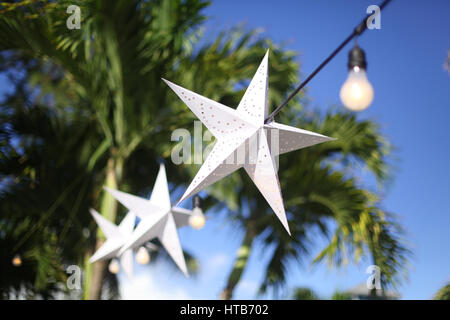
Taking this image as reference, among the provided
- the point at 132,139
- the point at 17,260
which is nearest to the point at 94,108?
the point at 132,139

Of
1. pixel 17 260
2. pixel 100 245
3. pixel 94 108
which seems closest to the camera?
pixel 100 245

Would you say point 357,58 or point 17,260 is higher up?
point 357,58

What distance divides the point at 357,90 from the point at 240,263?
17.2 ft

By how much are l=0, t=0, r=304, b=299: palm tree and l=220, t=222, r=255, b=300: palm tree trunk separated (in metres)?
1.42

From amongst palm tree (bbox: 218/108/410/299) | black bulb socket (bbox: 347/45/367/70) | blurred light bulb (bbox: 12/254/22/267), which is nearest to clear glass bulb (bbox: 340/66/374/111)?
black bulb socket (bbox: 347/45/367/70)

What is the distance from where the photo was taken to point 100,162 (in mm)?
7098

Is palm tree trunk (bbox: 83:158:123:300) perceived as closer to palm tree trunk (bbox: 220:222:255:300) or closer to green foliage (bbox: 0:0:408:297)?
green foliage (bbox: 0:0:408:297)

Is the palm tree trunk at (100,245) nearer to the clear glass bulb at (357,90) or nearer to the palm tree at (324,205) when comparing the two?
the palm tree at (324,205)

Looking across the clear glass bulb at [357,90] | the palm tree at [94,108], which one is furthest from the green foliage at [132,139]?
the clear glass bulb at [357,90]

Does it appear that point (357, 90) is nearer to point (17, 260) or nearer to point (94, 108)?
point (94, 108)

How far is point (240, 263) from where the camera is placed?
705cm

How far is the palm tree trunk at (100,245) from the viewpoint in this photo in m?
5.52
